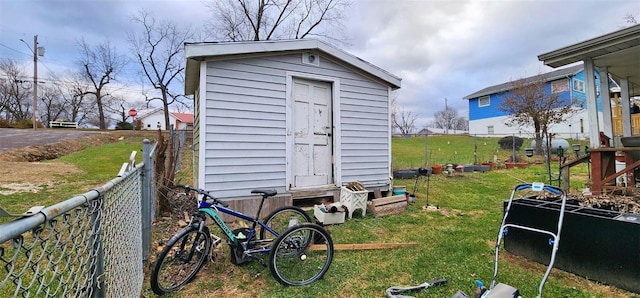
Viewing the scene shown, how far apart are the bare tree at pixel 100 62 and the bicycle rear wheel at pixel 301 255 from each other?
33.6 metres

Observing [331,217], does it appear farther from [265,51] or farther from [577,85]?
[577,85]

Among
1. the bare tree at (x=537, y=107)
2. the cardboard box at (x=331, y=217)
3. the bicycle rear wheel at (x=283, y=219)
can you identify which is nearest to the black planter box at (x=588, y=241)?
the cardboard box at (x=331, y=217)

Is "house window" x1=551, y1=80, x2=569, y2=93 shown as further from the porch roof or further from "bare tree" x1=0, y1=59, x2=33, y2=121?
"bare tree" x1=0, y1=59, x2=33, y2=121

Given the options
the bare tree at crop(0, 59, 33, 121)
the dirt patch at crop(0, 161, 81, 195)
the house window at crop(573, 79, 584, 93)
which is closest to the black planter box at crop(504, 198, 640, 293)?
the dirt patch at crop(0, 161, 81, 195)

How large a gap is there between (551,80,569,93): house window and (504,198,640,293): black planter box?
23.2 meters

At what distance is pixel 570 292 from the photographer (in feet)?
8.52

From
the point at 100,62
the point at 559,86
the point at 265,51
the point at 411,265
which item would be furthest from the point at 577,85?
the point at 100,62

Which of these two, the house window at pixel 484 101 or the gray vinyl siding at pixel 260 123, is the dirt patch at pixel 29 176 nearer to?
the gray vinyl siding at pixel 260 123

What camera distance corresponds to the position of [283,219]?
4.62 metres

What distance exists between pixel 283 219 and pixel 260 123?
1.62 m

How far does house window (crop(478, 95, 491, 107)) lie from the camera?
26828 millimetres

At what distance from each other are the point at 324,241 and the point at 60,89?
44.3m

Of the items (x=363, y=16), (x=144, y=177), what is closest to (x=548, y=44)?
(x=363, y=16)

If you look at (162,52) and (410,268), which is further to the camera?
(162,52)
